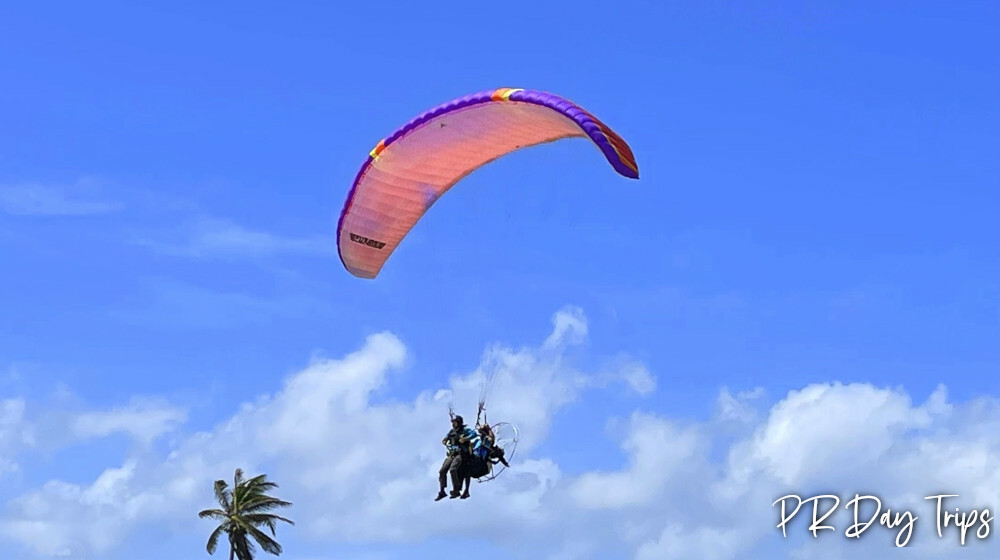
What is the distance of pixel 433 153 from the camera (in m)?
40.9

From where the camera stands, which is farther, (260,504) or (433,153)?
(260,504)

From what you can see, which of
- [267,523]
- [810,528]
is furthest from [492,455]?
[267,523]

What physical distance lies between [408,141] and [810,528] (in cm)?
1074

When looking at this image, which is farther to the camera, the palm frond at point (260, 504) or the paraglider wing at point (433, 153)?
the palm frond at point (260, 504)

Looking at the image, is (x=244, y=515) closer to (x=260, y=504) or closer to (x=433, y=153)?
(x=260, y=504)

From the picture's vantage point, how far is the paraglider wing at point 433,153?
38.0 meters

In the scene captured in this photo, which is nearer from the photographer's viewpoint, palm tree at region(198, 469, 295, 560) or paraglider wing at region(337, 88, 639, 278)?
paraglider wing at region(337, 88, 639, 278)

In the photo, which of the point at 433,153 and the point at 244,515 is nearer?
the point at 433,153

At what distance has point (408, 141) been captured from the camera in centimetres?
4044

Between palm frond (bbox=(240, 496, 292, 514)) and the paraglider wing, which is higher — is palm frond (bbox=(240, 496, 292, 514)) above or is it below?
above

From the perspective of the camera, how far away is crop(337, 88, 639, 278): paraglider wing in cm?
3797

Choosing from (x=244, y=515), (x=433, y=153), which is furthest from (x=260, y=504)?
(x=433, y=153)

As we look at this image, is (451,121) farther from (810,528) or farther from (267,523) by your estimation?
(267,523)

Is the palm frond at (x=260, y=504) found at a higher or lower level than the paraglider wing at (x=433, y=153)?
higher
